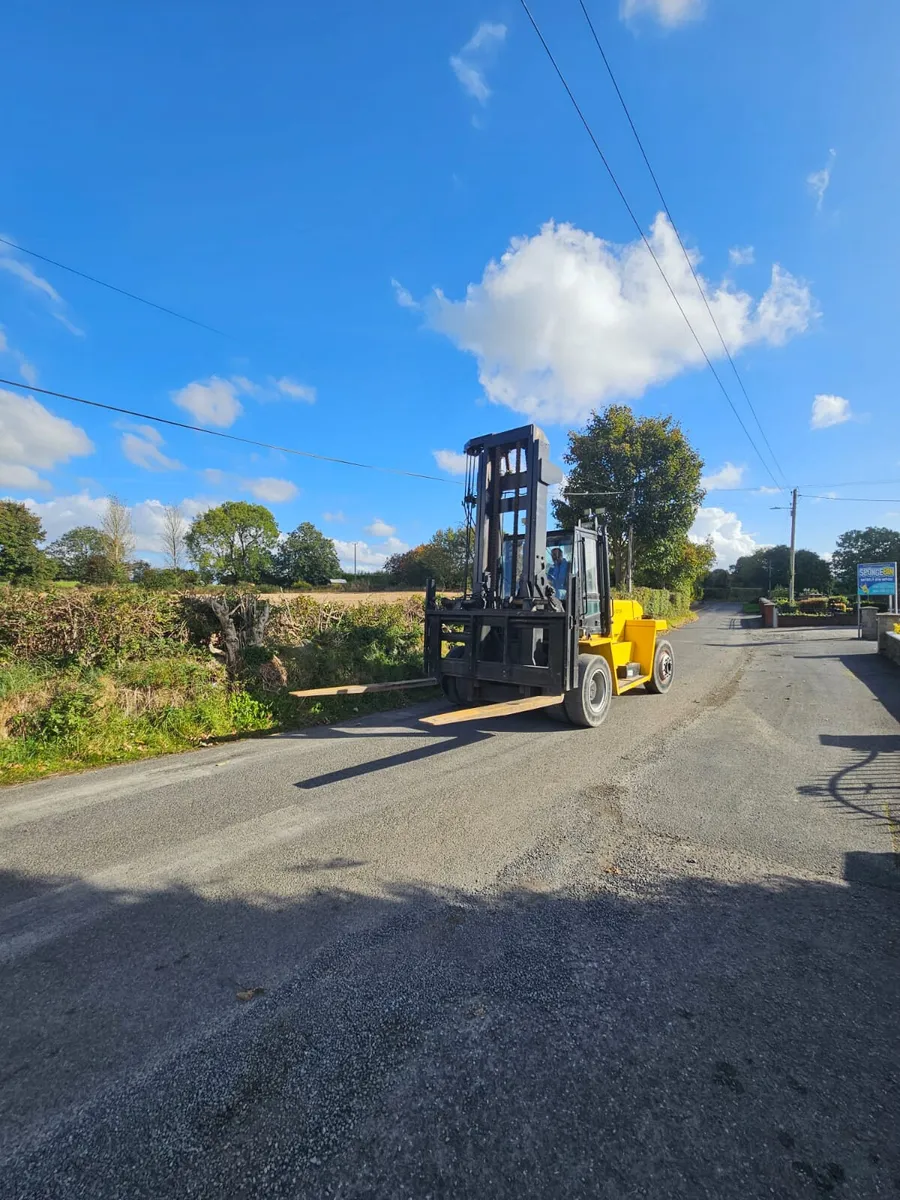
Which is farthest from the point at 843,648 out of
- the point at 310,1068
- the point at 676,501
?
the point at 310,1068

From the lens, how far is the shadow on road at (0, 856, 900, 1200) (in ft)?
5.52

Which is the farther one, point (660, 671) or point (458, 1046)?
point (660, 671)

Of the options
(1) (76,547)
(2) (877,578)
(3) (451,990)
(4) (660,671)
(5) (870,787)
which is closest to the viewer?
(3) (451,990)

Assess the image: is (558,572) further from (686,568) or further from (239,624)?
(686,568)

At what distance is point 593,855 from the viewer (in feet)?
12.2

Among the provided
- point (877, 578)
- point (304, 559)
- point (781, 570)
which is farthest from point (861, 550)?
point (304, 559)

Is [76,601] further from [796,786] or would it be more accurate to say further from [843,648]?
[843,648]

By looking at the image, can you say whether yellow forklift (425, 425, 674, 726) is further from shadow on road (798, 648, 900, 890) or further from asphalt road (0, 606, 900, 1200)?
shadow on road (798, 648, 900, 890)

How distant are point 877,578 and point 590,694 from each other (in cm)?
1927

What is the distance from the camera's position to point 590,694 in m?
7.20

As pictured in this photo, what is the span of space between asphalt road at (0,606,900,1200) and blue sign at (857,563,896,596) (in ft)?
62.9

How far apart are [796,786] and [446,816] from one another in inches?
129

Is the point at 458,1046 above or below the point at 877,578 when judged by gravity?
below

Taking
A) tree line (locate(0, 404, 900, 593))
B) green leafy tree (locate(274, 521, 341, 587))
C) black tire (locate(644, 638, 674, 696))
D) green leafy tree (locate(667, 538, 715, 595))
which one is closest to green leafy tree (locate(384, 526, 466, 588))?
tree line (locate(0, 404, 900, 593))
